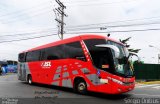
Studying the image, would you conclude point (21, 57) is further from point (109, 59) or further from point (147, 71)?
point (147, 71)

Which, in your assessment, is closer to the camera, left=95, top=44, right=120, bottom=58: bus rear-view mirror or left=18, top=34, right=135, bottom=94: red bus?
left=18, top=34, right=135, bottom=94: red bus

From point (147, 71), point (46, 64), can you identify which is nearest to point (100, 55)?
point (46, 64)

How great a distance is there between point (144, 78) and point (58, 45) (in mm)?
17484

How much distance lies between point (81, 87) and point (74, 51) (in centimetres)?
218

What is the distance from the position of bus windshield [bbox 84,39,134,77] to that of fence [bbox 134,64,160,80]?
57.4ft

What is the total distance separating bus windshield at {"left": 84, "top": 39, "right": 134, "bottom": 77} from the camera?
12431 mm

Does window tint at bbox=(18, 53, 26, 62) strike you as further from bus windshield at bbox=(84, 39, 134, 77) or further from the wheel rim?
bus windshield at bbox=(84, 39, 134, 77)

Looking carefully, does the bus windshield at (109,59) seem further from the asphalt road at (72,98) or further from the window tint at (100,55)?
the asphalt road at (72,98)

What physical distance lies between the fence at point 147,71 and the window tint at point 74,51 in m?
16.9

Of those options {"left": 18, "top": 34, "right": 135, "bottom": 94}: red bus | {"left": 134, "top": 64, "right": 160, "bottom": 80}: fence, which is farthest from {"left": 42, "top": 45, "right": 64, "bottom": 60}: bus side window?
{"left": 134, "top": 64, "right": 160, "bottom": 80}: fence

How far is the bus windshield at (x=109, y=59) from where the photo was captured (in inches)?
489

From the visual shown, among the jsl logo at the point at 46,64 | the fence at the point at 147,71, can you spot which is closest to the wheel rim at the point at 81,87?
the jsl logo at the point at 46,64

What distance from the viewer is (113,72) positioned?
487 inches

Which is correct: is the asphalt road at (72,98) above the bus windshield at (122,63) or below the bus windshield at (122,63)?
below
